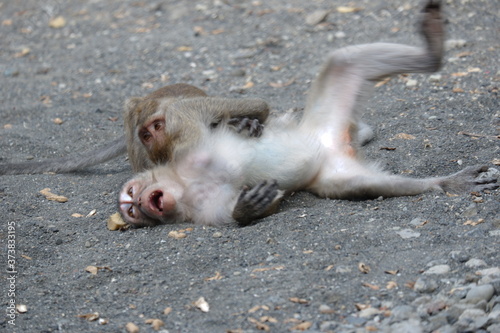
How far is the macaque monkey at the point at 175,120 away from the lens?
14.9 ft

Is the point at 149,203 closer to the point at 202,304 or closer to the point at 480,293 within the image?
the point at 202,304

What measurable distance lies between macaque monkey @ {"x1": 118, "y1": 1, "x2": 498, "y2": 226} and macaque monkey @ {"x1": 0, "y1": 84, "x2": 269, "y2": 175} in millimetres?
81

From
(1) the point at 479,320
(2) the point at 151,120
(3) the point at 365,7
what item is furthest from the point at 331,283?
(3) the point at 365,7

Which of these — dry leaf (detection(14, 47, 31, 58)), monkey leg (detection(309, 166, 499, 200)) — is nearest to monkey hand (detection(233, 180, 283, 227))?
monkey leg (detection(309, 166, 499, 200))

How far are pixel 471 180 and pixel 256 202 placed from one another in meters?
1.20

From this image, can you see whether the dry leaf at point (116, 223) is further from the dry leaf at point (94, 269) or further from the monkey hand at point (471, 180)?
the monkey hand at point (471, 180)

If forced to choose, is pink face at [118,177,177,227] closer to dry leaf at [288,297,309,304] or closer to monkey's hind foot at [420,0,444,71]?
dry leaf at [288,297,309,304]

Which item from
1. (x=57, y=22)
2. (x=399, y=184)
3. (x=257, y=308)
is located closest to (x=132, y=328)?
(x=257, y=308)

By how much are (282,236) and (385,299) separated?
0.88m

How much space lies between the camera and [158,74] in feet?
24.1

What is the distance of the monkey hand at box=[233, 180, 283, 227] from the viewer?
4.13m

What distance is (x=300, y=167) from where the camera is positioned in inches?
176

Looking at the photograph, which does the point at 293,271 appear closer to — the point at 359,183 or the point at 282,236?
the point at 282,236

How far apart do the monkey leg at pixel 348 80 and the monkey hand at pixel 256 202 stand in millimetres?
618
